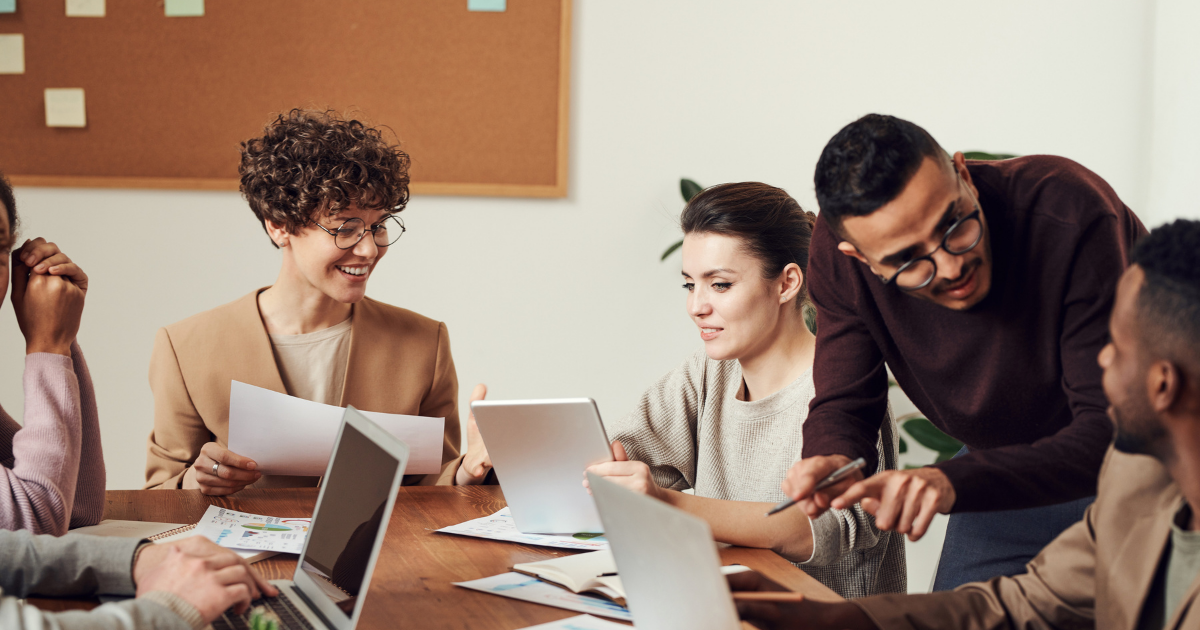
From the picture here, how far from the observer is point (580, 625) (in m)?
1.04

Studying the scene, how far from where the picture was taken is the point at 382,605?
111 cm

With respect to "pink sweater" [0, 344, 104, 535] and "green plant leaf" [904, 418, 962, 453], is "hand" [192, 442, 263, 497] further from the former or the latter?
"green plant leaf" [904, 418, 962, 453]

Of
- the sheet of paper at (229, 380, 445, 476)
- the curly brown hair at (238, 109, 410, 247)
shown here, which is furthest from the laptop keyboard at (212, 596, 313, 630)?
the curly brown hair at (238, 109, 410, 247)

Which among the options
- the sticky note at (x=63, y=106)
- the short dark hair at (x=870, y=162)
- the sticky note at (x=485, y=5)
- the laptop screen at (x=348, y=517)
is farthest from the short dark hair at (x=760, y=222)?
the sticky note at (x=63, y=106)

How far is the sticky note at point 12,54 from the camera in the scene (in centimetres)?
256

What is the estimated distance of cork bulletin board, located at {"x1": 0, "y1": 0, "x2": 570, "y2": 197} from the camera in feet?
8.53

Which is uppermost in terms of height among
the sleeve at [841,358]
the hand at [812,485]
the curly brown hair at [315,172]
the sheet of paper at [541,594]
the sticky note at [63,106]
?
the sticky note at [63,106]

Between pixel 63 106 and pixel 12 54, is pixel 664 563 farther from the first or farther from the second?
pixel 12 54

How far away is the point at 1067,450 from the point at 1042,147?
2.05 meters

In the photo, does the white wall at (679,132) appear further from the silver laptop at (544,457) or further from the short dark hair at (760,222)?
the silver laptop at (544,457)

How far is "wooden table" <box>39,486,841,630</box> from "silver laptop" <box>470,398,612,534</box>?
0.07 m

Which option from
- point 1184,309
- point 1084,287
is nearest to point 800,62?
point 1084,287

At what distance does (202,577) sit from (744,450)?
0.99 meters

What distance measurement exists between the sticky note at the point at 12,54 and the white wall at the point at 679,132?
979mm
